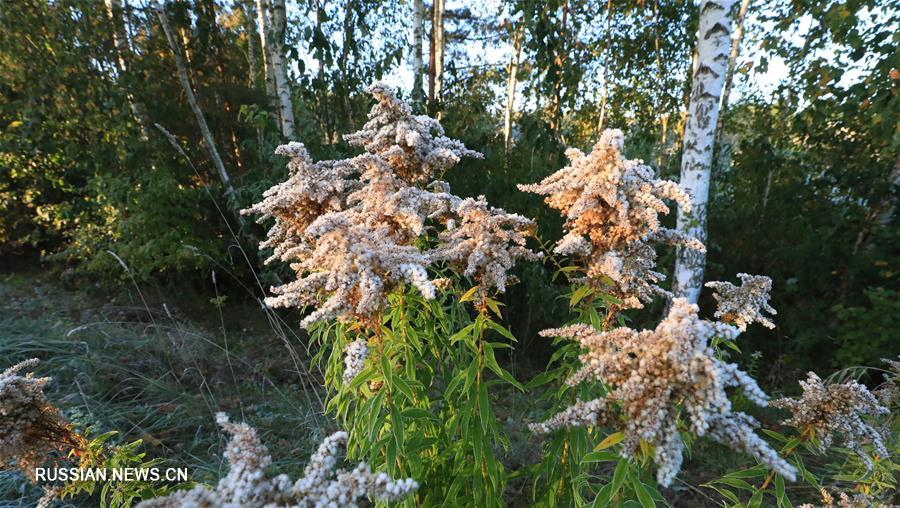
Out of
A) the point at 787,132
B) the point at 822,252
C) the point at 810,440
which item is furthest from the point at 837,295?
the point at 810,440

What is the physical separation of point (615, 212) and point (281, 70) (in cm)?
485

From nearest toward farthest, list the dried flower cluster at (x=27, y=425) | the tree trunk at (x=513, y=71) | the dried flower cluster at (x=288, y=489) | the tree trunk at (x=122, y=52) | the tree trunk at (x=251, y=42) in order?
the dried flower cluster at (x=288, y=489), the dried flower cluster at (x=27, y=425), the tree trunk at (x=122, y=52), the tree trunk at (x=513, y=71), the tree trunk at (x=251, y=42)

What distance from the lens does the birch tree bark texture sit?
3.53 metres

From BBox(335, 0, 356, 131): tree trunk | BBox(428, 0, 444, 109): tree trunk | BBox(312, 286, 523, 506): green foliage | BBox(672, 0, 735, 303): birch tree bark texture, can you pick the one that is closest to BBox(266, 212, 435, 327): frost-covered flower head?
BBox(312, 286, 523, 506): green foliage

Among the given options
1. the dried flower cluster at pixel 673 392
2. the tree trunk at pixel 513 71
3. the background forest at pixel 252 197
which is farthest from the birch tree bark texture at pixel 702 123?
the dried flower cluster at pixel 673 392

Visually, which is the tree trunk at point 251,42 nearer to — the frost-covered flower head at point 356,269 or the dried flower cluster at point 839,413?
the frost-covered flower head at point 356,269

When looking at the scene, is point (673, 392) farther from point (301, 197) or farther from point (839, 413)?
point (301, 197)

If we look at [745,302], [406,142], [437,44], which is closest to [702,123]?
[745,302]

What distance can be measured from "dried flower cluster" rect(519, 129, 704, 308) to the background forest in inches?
90.7

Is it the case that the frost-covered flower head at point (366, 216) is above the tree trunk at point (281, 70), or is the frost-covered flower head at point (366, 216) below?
below

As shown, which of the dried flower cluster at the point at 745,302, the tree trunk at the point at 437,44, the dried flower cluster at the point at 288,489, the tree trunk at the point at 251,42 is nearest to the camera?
the dried flower cluster at the point at 288,489

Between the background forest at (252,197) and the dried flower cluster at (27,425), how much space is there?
1.42m

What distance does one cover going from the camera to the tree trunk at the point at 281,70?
4.77m

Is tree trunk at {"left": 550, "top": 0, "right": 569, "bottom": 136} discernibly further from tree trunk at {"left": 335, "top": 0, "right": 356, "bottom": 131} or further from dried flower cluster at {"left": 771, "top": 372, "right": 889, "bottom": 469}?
dried flower cluster at {"left": 771, "top": 372, "right": 889, "bottom": 469}
